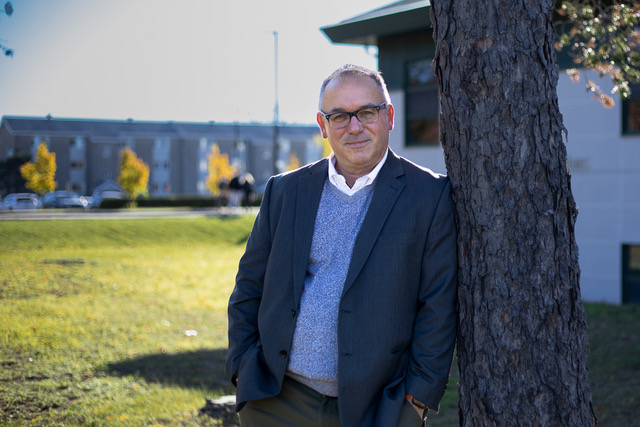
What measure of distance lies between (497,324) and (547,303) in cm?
24

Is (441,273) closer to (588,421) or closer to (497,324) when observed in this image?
(497,324)

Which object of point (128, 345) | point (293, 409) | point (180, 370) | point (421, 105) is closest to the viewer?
point (293, 409)

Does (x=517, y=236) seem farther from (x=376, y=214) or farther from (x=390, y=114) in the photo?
(x=390, y=114)

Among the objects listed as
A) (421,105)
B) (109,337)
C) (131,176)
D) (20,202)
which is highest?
(421,105)

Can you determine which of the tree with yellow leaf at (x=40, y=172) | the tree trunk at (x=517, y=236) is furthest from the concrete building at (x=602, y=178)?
the tree with yellow leaf at (x=40, y=172)

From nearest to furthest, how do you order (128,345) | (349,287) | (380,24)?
(349,287) < (128,345) < (380,24)

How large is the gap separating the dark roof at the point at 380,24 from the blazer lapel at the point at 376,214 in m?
10.3

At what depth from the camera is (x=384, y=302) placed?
9.20 ft

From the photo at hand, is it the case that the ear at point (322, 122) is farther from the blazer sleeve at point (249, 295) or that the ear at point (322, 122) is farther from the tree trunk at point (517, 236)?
the tree trunk at point (517, 236)

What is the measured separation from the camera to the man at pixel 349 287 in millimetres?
2787

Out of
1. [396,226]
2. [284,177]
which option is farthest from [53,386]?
[396,226]

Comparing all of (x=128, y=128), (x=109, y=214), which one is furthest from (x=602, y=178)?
(x=128, y=128)

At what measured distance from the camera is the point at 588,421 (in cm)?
288

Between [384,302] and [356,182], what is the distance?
0.62 m
